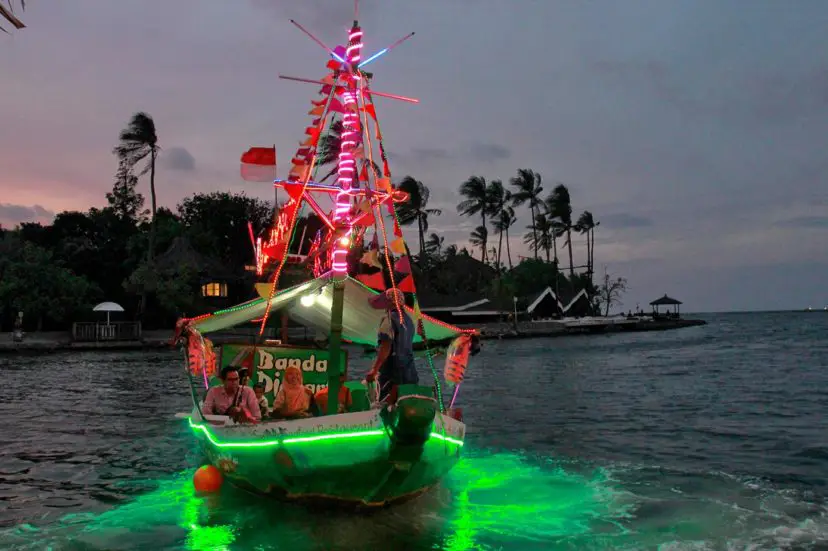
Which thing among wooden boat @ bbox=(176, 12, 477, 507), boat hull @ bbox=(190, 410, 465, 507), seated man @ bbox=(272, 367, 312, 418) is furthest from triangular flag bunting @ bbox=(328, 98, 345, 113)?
boat hull @ bbox=(190, 410, 465, 507)

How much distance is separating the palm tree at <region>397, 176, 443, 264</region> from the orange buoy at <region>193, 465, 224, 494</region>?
211 ft

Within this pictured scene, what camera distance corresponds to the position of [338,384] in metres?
8.85

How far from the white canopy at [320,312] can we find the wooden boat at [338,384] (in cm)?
3

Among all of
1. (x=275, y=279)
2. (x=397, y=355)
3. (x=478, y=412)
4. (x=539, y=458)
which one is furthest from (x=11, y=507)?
(x=478, y=412)

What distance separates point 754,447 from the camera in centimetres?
1461

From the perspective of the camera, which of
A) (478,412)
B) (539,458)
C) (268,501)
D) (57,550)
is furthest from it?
(478,412)

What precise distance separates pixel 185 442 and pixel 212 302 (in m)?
43.6

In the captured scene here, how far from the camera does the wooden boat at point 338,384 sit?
25.9 feet

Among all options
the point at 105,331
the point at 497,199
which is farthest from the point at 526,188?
the point at 105,331

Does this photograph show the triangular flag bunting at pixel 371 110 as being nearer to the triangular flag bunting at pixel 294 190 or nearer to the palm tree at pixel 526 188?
the triangular flag bunting at pixel 294 190

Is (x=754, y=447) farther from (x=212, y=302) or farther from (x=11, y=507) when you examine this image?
(x=212, y=302)

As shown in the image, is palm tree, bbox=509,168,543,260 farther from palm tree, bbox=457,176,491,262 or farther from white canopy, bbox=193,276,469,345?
white canopy, bbox=193,276,469,345

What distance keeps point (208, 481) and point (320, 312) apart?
3.67m

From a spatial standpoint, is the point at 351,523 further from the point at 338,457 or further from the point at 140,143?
the point at 140,143
